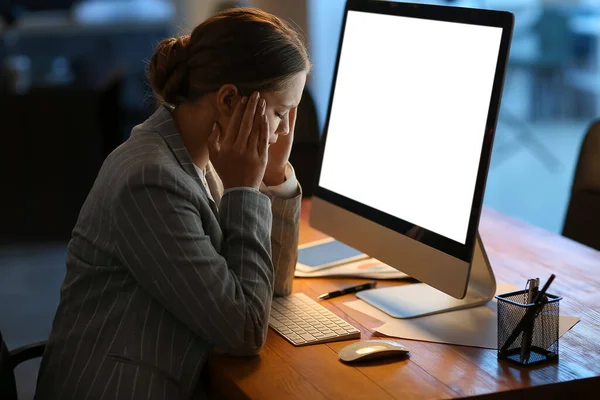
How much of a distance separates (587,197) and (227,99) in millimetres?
1027

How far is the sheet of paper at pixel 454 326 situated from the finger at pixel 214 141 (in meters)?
0.38

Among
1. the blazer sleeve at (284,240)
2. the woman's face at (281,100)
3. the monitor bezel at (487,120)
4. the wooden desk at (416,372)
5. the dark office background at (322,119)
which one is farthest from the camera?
the dark office background at (322,119)

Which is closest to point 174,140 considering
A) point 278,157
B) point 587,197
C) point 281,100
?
point 281,100

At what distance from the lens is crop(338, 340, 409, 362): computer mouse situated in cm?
125

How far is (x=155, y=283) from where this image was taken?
1.25 m

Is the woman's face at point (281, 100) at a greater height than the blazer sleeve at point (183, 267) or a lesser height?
greater

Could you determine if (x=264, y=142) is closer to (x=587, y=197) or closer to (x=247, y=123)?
(x=247, y=123)

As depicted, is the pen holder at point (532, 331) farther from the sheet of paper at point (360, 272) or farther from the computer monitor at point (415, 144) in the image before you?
the sheet of paper at point (360, 272)

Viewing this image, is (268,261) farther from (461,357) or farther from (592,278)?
(592,278)

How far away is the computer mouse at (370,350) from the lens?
4.11 ft

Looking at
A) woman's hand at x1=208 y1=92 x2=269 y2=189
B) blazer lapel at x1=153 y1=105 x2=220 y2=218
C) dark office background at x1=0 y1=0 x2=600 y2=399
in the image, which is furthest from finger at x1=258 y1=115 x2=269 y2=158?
dark office background at x1=0 y1=0 x2=600 y2=399

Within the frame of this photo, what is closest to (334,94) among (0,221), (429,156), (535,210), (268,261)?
(429,156)

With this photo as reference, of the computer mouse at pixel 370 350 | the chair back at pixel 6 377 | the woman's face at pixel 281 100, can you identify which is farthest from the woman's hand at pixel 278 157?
the chair back at pixel 6 377

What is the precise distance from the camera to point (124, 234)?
1.26 m
